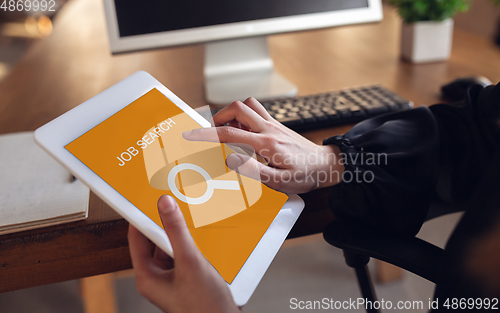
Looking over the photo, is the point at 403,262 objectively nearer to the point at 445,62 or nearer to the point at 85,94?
the point at 445,62

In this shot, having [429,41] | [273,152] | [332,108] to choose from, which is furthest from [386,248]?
[429,41]

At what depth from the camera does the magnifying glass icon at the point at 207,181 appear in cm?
44

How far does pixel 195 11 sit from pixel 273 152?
1.45 ft

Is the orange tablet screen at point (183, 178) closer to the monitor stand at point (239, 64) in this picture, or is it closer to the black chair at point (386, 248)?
the black chair at point (386, 248)

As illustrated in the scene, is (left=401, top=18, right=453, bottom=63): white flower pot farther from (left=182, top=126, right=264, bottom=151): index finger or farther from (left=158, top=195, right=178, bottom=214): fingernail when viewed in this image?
(left=158, top=195, right=178, bottom=214): fingernail

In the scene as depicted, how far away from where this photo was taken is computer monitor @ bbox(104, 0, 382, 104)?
808 millimetres

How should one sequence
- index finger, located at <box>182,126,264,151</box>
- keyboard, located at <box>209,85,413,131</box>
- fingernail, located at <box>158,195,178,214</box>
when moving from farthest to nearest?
keyboard, located at <box>209,85,413,131</box>, index finger, located at <box>182,126,264,151</box>, fingernail, located at <box>158,195,178,214</box>

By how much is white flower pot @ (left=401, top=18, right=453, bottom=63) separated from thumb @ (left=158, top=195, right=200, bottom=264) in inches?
34.0

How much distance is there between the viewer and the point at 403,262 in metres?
0.48

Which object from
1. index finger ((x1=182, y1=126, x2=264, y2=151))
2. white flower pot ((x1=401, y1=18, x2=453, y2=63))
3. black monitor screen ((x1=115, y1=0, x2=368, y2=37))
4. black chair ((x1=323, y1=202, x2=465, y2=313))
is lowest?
black chair ((x1=323, y1=202, x2=465, y2=313))

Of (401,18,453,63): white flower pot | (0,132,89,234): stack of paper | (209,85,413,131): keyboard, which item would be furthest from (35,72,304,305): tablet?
(401,18,453,63): white flower pot

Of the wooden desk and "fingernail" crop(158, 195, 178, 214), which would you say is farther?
the wooden desk

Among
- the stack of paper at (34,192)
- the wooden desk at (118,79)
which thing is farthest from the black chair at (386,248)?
the stack of paper at (34,192)

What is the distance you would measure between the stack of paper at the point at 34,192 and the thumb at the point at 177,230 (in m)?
0.17
